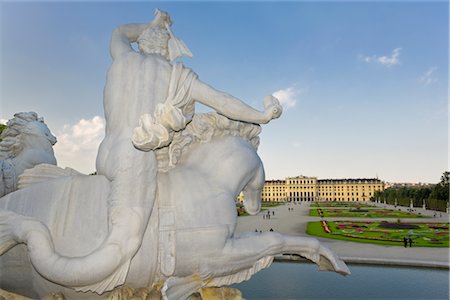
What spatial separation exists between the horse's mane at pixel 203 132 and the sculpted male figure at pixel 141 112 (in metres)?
0.26

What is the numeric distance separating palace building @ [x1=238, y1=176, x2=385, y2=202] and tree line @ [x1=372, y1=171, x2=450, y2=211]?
49157 mm

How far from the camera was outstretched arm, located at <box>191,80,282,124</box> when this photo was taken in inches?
A: 150

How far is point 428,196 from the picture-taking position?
5244 centimetres

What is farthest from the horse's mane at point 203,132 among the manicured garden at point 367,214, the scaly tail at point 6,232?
the manicured garden at point 367,214

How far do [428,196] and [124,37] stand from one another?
56593mm

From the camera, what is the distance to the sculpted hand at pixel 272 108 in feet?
12.8

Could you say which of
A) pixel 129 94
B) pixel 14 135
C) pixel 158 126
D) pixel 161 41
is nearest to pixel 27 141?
pixel 14 135

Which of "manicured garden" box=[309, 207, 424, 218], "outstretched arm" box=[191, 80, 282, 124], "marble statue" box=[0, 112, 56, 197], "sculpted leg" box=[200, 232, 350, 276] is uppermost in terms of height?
"outstretched arm" box=[191, 80, 282, 124]

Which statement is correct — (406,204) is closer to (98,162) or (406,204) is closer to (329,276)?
(329,276)

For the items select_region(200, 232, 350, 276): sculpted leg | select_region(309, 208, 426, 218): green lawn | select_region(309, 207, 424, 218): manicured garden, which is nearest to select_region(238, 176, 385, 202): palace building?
select_region(309, 207, 424, 218): manicured garden

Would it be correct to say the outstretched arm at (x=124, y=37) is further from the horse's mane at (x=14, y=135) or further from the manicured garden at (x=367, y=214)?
the manicured garden at (x=367, y=214)

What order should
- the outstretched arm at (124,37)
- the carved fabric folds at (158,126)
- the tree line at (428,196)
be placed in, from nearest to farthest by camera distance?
the carved fabric folds at (158,126), the outstretched arm at (124,37), the tree line at (428,196)

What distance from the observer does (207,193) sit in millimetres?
3676

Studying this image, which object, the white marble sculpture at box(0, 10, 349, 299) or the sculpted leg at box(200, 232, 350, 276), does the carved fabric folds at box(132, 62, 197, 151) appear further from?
the sculpted leg at box(200, 232, 350, 276)
